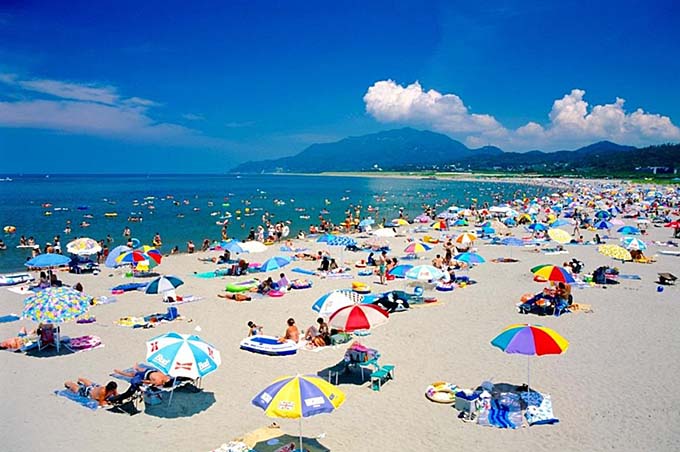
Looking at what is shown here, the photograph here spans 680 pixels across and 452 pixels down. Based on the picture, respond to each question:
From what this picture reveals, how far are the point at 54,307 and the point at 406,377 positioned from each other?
25.7ft

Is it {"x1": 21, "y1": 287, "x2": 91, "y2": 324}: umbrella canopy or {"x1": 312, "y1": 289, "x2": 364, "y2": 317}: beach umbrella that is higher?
{"x1": 21, "y1": 287, "x2": 91, "y2": 324}: umbrella canopy

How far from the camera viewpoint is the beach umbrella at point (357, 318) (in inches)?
427

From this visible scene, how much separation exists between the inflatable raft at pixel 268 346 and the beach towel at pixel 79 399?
3806 millimetres

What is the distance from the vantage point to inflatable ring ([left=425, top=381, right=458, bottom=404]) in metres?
9.56

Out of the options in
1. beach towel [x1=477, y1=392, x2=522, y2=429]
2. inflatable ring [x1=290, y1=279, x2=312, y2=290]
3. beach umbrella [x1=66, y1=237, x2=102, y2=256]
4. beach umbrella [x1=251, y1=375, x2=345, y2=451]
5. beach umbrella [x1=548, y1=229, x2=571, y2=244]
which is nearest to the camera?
beach umbrella [x1=251, y1=375, x2=345, y2=451]

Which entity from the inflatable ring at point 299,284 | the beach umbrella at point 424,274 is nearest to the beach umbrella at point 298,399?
the beach umbrella at point 424,274

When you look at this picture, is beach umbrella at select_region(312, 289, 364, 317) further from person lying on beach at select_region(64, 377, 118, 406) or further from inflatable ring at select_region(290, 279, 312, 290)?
inflatable ring at select_region(290, 279, 312, 290)

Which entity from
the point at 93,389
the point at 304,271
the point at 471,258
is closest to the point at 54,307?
the point at 93,389

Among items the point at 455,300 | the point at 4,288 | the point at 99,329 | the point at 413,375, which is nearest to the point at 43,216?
the point at 4,288

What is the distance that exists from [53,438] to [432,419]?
6.23 m

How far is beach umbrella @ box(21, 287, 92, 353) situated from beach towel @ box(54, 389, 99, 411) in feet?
5.64

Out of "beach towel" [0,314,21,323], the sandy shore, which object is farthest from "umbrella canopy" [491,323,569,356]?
"beach towel" [0,314,21,323]

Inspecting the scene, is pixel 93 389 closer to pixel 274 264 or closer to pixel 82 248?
pixel 274 264

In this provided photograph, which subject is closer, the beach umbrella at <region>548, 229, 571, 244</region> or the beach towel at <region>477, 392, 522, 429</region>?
the beach towel at <region>477, 392, 522, 429</region>
